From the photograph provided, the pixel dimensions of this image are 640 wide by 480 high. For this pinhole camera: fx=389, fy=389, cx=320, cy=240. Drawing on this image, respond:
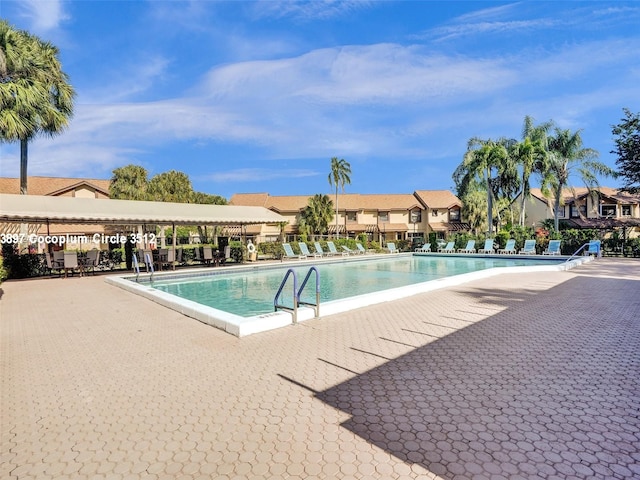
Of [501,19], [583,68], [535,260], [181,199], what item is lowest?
[535,260]

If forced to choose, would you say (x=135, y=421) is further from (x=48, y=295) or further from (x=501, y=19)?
(x=501, y=19)

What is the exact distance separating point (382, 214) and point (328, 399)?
4557cm

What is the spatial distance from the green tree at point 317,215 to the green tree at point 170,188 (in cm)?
1246

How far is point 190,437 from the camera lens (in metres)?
3.25

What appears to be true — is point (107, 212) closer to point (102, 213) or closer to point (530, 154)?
point (102, 213)

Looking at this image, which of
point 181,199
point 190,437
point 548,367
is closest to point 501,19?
point 548,367

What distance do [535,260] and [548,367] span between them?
21413mm

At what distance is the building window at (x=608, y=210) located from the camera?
4070 centimetres

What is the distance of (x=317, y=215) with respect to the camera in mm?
42906

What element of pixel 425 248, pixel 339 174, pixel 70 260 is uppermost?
pixel 339 174

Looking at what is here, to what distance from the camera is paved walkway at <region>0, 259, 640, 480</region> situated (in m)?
2.87

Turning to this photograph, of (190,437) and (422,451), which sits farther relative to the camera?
(190,437)

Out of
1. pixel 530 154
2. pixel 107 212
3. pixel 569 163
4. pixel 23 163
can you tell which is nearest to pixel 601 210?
pixel 569 163

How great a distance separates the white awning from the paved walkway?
9.25 meters
